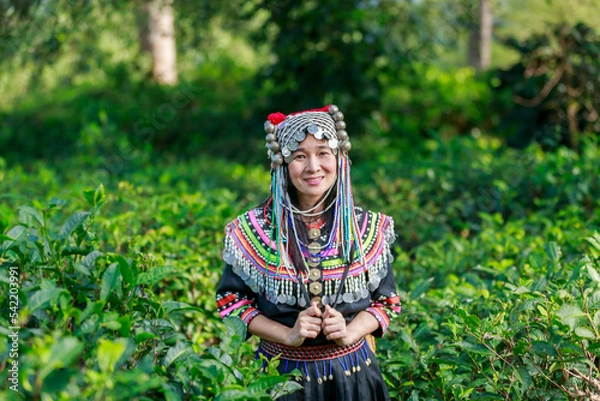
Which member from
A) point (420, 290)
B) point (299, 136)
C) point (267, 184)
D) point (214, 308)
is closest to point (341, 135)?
point (299, 136)

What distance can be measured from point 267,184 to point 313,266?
482 cm

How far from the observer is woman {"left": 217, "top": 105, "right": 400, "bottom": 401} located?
101 inches

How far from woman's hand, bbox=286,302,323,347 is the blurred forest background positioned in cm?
22

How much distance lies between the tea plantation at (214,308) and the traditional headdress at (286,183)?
0.44 meters

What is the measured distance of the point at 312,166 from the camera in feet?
8.49

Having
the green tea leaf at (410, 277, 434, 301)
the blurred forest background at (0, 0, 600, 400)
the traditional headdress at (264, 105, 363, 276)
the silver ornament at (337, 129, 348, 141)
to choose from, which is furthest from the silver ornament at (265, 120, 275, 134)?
the green tea leaf at (410, 277, 434, 301)

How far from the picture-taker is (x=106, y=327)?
2043mm

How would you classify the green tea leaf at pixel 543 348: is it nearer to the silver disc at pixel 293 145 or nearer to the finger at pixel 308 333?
the finger at pixel 308 333

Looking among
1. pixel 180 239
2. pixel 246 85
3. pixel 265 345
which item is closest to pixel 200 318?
pixel 180 239

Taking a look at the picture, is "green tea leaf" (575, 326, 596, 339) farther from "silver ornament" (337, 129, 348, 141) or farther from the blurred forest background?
"silver ornament" (337, 129, 348, 141)

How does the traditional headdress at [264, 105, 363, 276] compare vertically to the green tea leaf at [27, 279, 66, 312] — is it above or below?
above

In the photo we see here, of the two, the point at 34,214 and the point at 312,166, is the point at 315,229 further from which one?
the point at 34,214

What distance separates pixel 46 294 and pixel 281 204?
0.98 metres

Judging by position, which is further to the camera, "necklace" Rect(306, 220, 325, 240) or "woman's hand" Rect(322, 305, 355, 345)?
"necklace" Rect(306, 220, 325, 240)
